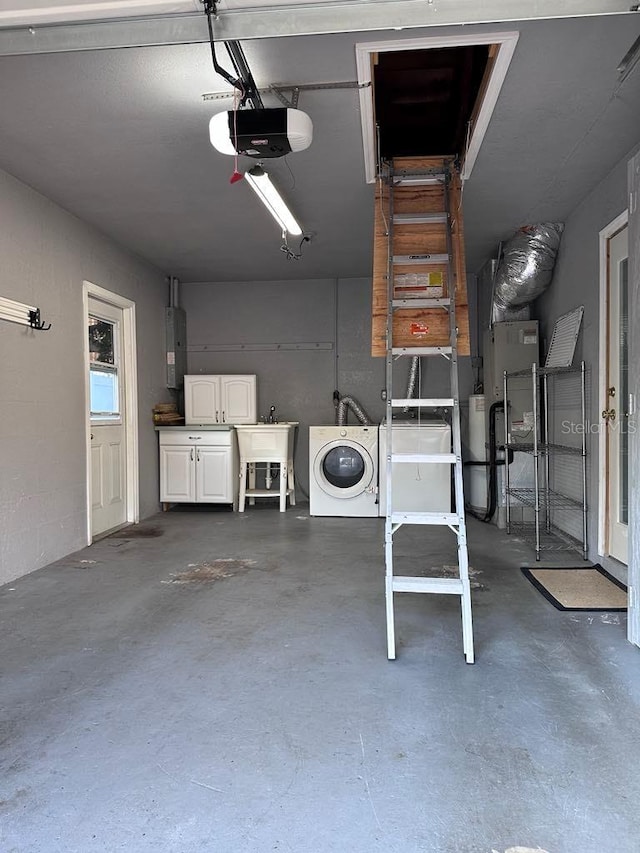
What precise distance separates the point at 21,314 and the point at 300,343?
356cm

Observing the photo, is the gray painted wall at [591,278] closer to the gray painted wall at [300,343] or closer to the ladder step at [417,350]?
the ladder step at [417,350]

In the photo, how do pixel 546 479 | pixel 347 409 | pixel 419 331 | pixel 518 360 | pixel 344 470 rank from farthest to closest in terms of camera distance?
pixel 347 409
pixel 344 470
pixel 518 360
pixel 546 479
pixel 419 331

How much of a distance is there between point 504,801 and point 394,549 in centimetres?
281

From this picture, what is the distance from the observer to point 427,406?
3.08 meters

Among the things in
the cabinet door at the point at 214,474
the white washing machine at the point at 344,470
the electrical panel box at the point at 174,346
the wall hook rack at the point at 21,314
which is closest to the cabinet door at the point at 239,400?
the cabinet door at the point at 214,474

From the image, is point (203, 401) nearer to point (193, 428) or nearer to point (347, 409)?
point (193, 428)

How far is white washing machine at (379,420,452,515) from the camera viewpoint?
552cm

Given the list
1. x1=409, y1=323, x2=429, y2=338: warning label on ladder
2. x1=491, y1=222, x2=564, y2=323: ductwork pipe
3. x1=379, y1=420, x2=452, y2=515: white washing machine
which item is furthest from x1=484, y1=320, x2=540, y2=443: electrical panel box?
x1=409, y1=323, x2=429, y2=338: warning label on ladder

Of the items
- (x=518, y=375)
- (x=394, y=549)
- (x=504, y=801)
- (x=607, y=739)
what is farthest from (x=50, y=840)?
(x=518, y=375)

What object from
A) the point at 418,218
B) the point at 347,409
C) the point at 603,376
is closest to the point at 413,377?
the point at 347,409

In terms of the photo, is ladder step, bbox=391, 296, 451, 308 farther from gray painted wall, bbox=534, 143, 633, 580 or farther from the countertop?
the countertop

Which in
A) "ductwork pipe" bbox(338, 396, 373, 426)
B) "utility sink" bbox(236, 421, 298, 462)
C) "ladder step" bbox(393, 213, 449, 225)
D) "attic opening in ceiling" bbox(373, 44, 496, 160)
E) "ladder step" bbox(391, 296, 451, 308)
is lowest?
"utility sink" bbox(236, 421, 298, 462)

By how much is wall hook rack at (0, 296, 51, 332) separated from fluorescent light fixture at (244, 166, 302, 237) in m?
1.78

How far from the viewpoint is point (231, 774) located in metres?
1.66
